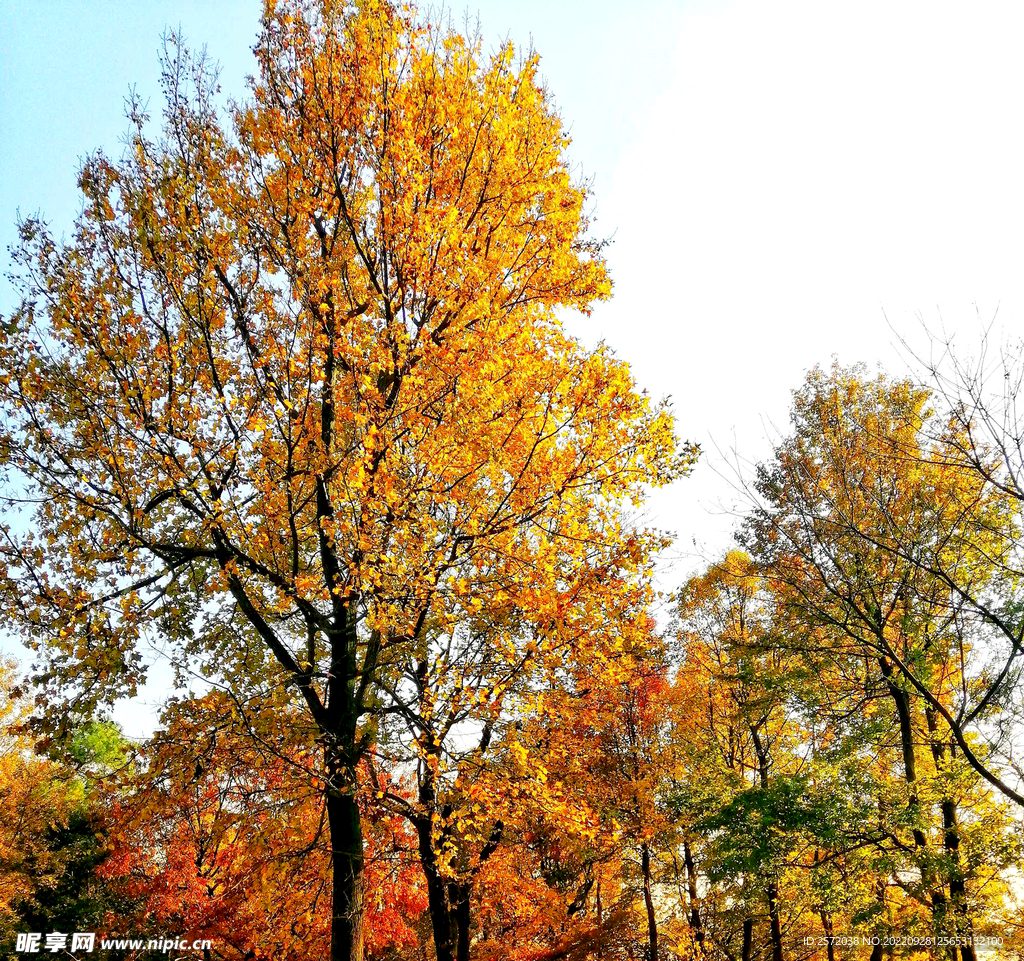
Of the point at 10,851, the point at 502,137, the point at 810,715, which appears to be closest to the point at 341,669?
the point at 502,137

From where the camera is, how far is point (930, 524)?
5.65m

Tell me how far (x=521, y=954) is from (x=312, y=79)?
15556mm

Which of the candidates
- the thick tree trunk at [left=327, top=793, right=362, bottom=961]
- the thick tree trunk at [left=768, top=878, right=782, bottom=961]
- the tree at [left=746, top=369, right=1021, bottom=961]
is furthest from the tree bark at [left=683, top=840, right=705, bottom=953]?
the thick tree trunk at [left=327, top=793, right=362, bottom=961]

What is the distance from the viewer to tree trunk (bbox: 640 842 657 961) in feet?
46.3

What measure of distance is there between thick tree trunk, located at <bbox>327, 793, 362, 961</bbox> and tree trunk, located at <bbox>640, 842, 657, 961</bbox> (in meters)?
9.98

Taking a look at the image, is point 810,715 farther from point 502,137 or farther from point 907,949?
point 502,137

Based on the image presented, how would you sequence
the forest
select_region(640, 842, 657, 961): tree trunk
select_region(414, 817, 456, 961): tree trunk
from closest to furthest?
the forest → select_region(414, 817, 456, 961): tree trunk → select_region(640, 842, 657, 961): tree trunk

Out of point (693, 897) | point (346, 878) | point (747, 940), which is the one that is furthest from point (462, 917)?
point (747, 940)

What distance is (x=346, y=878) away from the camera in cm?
606

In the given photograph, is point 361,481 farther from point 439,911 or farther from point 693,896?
point 693,896

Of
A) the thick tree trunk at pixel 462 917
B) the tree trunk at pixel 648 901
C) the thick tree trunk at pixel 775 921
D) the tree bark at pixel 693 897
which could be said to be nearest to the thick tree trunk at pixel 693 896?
the tree bark at pixel 693 897

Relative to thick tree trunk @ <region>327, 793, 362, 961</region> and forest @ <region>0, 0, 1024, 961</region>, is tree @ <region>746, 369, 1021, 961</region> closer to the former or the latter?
forest @ <region>0, 0, 1024, 961</region>

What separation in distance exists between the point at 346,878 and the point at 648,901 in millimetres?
11986

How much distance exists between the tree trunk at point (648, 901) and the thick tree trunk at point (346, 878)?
9980mm
